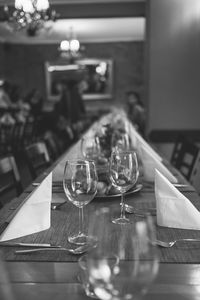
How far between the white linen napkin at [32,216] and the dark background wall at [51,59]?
11371 mm

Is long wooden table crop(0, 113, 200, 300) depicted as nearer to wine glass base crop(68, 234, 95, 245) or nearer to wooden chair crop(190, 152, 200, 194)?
wine glass base crop(68, 234, 95, 245)

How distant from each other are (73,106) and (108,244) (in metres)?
8.23

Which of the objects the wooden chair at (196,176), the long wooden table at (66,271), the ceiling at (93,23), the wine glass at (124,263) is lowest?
the wooden chair at (196,176)

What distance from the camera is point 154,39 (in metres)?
4.98

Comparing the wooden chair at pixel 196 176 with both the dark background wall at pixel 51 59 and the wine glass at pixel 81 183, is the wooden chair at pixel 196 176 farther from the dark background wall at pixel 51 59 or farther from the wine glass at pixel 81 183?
the dark background wall at pixel 51 59

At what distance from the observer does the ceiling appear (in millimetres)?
5855

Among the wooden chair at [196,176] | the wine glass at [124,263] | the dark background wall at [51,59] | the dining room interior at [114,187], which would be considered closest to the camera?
the wine glass at [124,263]

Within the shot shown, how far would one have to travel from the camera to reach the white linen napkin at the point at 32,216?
3.63ft

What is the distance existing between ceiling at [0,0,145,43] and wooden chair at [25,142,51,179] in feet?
9.74

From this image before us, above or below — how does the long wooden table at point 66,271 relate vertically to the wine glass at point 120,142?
above

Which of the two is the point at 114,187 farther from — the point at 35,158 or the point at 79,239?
the point at 35,158

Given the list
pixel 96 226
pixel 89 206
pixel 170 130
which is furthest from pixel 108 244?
pixel 170 130

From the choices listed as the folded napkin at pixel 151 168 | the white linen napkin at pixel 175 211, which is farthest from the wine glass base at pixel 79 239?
the folded napkin at pixel 151 168

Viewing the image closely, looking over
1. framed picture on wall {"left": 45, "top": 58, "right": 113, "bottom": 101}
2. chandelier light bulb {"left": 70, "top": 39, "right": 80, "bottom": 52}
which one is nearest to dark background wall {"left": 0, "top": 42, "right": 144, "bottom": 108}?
framed picture on wall {"left": 45, "top": 58, "right": 113, "bottom": 101}
